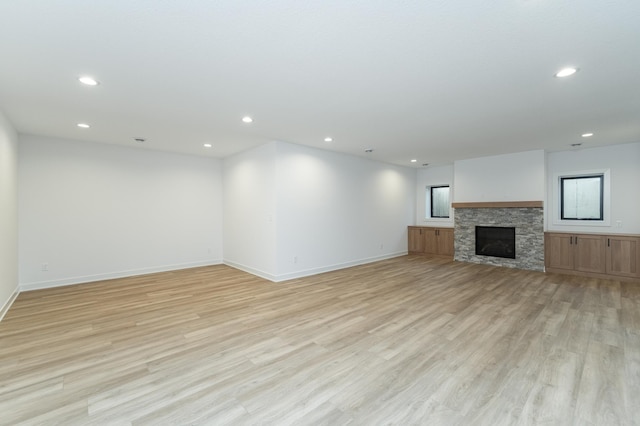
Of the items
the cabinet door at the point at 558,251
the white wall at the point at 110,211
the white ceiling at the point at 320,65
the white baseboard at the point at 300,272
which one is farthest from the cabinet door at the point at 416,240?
the white wall at the point at 110,211

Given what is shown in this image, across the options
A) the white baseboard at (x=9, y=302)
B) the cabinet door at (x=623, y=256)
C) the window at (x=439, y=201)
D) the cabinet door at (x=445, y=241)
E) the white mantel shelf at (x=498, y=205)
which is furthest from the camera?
the window at (x=439, y=201)

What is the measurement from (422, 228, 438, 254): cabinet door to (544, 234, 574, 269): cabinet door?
2497 millimetres

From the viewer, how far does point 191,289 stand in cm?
482

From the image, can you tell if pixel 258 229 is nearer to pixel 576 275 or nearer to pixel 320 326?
pixel 320 326

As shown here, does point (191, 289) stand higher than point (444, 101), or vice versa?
point (444, 101)

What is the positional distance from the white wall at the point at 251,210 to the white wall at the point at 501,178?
198 inches

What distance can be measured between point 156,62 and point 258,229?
144 inches

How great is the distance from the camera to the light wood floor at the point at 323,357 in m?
1.89

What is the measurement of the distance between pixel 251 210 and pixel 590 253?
273 inches

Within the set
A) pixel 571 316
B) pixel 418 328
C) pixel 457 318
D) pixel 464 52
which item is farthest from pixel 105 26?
pixel 571 316

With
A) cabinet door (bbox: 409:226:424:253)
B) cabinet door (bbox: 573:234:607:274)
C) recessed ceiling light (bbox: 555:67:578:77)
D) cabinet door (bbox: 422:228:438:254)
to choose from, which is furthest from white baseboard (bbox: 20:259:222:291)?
cabinet door (bbox: 573:234:607:274)

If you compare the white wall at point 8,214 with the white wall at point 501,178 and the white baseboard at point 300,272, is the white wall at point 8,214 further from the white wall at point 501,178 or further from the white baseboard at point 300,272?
the white wall at point 501,178

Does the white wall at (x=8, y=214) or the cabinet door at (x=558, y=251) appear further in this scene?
the cabinet door at (x=558, y=251)

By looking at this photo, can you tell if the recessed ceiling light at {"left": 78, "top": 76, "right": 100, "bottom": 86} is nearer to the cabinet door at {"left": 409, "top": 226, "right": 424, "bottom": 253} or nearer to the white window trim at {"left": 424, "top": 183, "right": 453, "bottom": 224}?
the cabinet door at {"left": 409, "top": 226, "right": 424, "bottom": 253}
